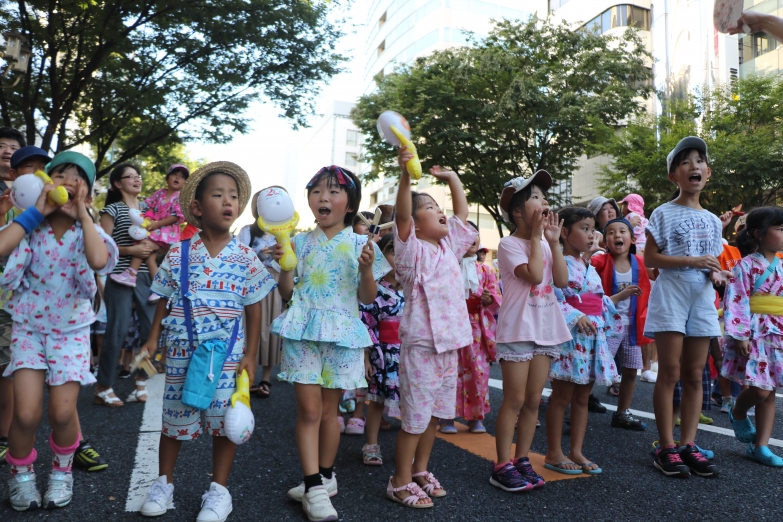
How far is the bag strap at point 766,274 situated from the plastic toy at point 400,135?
277cm

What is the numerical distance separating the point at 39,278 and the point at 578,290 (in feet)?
10.9

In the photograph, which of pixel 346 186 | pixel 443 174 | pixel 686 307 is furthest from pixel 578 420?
pixel 346 186

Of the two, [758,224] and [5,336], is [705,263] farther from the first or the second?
[5,336]

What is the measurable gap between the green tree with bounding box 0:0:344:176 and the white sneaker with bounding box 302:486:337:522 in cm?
899

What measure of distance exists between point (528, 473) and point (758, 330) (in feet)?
6.66

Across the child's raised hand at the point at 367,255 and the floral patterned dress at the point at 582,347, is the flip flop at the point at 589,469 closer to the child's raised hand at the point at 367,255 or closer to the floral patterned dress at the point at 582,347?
the floral patterned dress at the point at 582,347

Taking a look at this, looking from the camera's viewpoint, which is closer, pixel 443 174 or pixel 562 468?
pixel 443 174

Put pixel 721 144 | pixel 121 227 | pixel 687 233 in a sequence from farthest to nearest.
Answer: pixel 721 144
pixel 121 227
pixel 687 233

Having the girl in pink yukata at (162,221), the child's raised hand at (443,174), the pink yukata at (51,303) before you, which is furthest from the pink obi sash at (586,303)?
the girl in pink yukata at (162,221)

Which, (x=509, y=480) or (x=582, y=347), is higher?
(x=582, y=347)

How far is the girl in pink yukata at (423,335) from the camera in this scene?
311cm

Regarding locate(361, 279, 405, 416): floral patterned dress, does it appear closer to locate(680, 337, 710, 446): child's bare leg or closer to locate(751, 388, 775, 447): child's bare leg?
locate(680, 337, 710, 446): child's bare leg

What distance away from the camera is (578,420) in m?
3.82

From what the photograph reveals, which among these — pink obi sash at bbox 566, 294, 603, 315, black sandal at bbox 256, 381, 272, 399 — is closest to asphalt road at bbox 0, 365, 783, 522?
pink obi sash at bbox 566, 294, 603, 315
